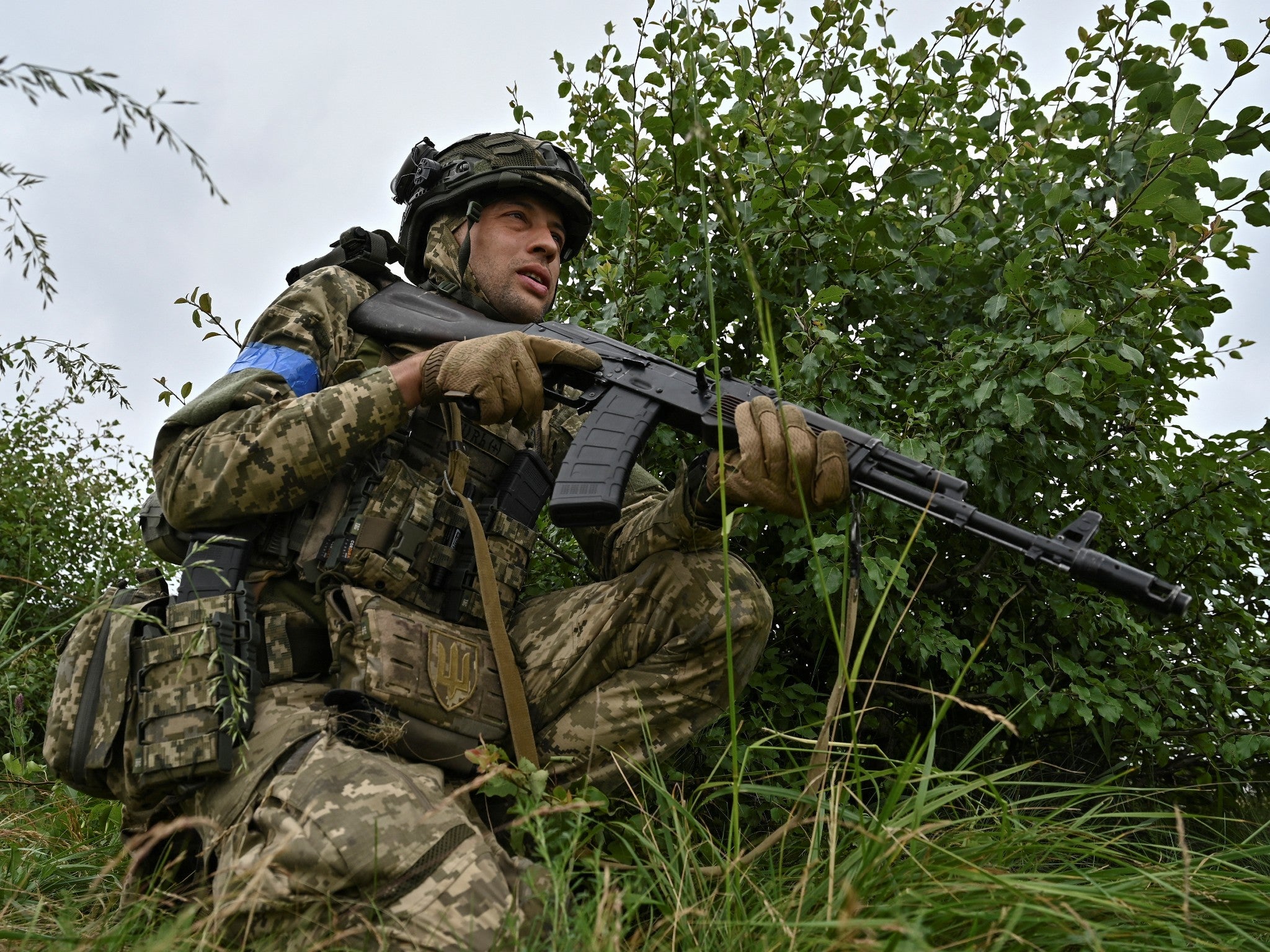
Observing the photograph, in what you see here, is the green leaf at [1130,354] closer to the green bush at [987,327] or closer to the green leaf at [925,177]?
the green bush at [987,327]

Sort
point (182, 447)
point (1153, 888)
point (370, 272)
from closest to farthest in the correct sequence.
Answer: point (1153, 888) < point (182, 447) < point (370, 272)

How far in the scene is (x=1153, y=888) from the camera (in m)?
2.10

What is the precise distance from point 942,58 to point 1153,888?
8.92ft

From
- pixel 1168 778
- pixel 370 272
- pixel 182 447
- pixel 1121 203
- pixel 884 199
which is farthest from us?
pixel 1168 778

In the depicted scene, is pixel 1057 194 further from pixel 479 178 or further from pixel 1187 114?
pixel 479 178

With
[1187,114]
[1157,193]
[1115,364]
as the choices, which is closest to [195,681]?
[1115,364]

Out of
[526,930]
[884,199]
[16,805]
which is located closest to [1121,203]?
[884,199]

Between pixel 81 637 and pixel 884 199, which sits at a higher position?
pixel 884 199

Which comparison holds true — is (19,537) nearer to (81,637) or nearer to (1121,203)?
(81,637)

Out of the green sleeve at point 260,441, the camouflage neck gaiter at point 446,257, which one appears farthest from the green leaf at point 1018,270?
the green sleeve at point 260,441

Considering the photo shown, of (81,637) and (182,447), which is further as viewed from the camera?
(182,447)

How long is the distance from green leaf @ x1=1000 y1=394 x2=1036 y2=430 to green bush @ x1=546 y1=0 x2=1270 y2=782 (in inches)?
0.5

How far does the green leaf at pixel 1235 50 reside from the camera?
304cm

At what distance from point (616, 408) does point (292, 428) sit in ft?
3.26
